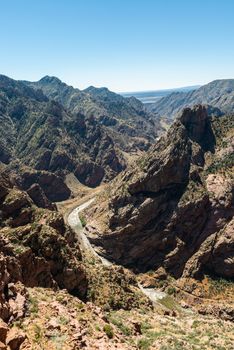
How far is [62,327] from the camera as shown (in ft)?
153

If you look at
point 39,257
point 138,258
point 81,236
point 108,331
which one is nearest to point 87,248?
point 81,236

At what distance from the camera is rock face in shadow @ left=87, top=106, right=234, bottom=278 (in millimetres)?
135000

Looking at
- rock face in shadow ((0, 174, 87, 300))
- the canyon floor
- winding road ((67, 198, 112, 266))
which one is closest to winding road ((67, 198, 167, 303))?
winding road ((67, 198, 112, 266))

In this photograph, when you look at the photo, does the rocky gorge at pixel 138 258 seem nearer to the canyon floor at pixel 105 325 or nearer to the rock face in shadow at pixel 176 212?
the canyon floor at pixel 105 325

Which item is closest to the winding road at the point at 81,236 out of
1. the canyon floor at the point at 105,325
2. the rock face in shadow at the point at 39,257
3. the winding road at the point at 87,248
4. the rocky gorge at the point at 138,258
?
the winding road at the point at 87,248

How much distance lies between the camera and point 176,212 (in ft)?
474

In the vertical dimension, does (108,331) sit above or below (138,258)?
above

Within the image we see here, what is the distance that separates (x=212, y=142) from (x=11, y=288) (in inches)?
5187

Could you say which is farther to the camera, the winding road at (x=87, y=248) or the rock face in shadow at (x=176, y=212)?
the rock face in shadow at (x=176, y=212)

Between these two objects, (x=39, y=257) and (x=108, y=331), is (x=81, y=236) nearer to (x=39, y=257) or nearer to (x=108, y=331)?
(x=39, y=257)

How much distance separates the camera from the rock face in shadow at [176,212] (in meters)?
135

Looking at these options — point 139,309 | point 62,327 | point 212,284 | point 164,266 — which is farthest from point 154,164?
point 62,327

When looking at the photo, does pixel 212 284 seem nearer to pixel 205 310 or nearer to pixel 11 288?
pixel 205 310

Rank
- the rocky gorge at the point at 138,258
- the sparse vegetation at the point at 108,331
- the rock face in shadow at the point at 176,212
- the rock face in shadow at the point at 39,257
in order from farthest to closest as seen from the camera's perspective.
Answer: the rock face in shadow at the point at 176,212 < the rock face in shadow at the point at 39,257 < the rocky gorge at the point at 138,258 < the sparse vegetation at the point at 108,331
